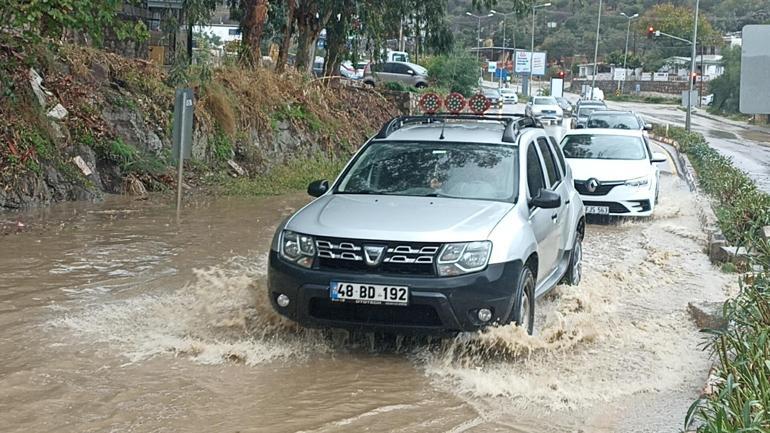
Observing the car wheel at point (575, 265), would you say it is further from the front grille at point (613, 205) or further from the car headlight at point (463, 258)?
the front grille at point (613, 205)

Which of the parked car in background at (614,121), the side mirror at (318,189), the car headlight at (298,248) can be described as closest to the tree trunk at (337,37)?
the parked car in background at (614,121)

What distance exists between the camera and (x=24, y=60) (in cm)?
1382

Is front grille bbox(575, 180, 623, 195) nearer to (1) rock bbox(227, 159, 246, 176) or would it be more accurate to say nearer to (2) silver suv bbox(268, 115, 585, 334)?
(1) rock bbox(227, 159, 246, 176)

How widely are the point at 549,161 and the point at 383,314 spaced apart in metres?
3.20

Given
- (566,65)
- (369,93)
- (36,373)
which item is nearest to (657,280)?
(36,373)

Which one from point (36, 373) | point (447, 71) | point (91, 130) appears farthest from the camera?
point (447, 71)

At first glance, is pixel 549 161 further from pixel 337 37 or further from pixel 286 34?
pixel 337 37

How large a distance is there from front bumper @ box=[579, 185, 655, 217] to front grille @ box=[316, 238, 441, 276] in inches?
372

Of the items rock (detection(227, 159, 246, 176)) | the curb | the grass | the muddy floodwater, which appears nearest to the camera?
the muddy floodwater

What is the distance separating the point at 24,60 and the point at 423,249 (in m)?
9.50

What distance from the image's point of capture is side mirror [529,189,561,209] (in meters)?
7.34

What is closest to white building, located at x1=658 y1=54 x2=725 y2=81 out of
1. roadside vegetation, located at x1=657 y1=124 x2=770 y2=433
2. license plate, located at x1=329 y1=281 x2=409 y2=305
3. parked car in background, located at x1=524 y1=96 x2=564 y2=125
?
parked car in background, located at x1=524 y1=96 x2=564 y2=125

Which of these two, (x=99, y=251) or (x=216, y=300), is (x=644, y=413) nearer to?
(x=216, y=300)

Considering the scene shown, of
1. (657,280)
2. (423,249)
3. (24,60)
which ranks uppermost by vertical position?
(24,60)
